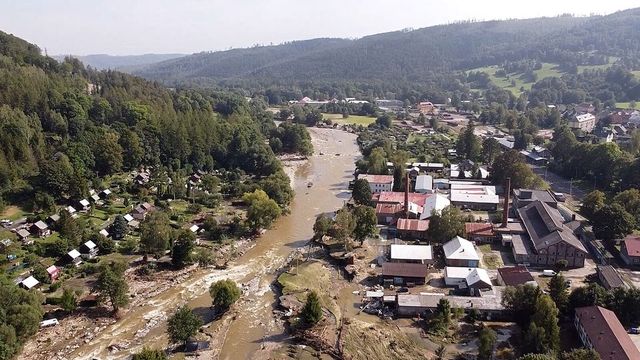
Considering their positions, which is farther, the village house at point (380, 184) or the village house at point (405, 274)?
the village house at point (380, 184)

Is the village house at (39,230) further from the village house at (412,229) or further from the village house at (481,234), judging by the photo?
the village house at (481,234)

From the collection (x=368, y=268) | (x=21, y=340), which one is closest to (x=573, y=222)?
(x=368, y=268)

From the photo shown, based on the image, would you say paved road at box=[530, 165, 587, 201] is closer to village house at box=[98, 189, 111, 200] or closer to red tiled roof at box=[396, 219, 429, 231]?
red tiled roof at box=[396, 219, 429, 231]

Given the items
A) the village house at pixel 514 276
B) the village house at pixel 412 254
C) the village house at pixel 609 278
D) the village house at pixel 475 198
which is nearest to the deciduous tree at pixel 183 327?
the village house at pixel 412 254

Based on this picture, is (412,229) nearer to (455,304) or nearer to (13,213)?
(455,304)

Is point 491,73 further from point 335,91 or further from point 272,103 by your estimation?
point 272,103

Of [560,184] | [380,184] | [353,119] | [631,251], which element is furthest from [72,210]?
[353,119]
